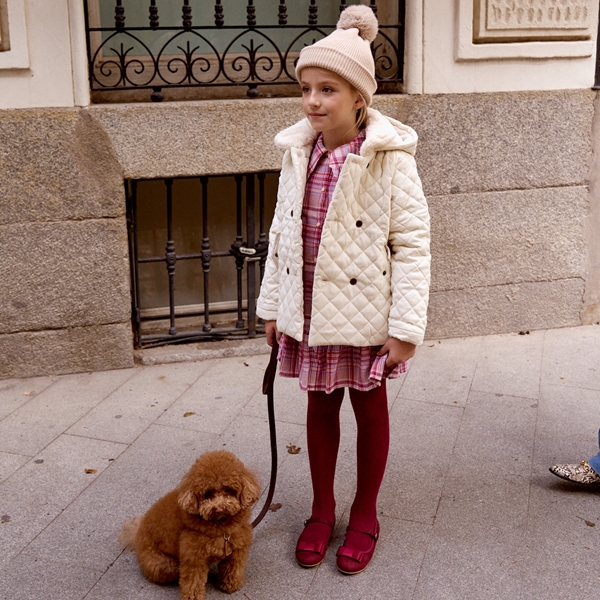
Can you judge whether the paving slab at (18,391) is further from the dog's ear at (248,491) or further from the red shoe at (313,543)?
the dog's ear at (248,491)

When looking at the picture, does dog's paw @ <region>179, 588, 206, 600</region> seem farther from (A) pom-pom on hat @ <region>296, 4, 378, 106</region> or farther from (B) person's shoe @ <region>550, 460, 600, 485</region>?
(A) pom-pom on hat @ <region>296, 4, 378, 106</region>

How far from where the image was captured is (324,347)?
2875 millimetres

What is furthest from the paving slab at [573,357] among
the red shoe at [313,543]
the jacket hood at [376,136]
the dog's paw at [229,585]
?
the dog's paw at [229,585]

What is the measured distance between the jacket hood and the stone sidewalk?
1.50 m

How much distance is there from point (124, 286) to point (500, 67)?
2.65 metres

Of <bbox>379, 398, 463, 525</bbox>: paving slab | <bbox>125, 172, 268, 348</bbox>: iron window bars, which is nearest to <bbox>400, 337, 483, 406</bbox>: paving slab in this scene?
<bbox>379, 398, 463, 525</bbox>: paving slab

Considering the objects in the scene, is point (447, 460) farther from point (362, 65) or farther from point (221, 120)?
point (221, 120)

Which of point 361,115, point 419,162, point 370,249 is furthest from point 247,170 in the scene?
point 370,249

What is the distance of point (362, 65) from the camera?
2633 mm

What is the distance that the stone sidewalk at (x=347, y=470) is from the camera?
9.59ft

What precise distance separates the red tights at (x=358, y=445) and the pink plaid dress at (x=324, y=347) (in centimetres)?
10

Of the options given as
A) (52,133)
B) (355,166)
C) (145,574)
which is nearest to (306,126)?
(355,166)

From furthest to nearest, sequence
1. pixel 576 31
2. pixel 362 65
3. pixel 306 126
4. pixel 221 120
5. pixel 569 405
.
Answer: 1. pixel 576 31
2. pixel 221 120
3. pixel 569 405
4. pixel 306 126
5. pixel 362 65

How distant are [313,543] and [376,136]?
1.50 metres
